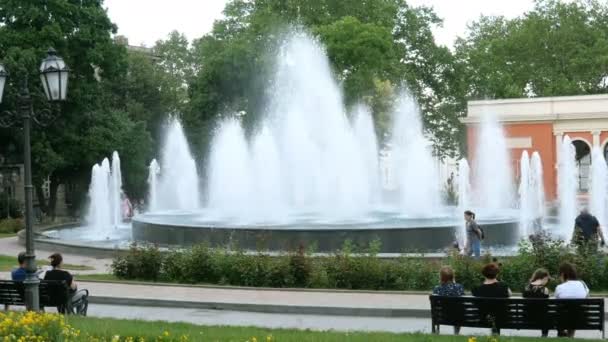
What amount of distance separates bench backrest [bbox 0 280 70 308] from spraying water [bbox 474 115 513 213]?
102ft

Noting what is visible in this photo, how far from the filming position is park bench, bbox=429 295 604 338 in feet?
34.2

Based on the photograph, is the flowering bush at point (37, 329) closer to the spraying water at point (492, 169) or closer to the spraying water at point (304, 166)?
the spraying water at point (304, 166)

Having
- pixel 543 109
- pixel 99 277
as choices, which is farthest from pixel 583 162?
pixel 99 277

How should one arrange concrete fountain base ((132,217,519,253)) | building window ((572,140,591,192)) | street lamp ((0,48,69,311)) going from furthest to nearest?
building window ((572,140,591,192)), concrete fountain base ((132,217,519,253)), street lamp ((0,48,69,311))

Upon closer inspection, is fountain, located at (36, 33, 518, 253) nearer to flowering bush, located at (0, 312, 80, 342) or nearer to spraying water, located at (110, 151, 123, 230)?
spraying water, located at (110, 151, 123, 230)

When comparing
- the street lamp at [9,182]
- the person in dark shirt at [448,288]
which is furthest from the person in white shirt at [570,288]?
the street lamp at [9,182]

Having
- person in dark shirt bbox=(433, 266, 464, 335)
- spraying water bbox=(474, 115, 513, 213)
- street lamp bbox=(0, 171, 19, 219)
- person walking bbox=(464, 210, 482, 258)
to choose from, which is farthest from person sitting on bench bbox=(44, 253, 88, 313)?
street lamp bbox=(0, 171, 19, 219)

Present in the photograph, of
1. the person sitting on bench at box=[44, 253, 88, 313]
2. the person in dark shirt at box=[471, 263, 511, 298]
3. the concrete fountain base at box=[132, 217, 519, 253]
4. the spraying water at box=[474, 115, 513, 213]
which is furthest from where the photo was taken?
the spraying water at box=[474, 115, 513, 213]

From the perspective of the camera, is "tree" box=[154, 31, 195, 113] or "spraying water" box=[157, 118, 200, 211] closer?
"spraying water" box=[157, 118, 200, 211]

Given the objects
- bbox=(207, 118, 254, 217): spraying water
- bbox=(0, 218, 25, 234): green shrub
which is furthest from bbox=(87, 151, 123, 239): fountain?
bbox=(207, 118, 254, 217): spraying water

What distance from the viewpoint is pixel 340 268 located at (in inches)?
654

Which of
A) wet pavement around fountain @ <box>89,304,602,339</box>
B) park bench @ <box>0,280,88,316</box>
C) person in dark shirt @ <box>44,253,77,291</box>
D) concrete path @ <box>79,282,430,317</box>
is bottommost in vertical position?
wet pavement around fountain @ <box>89,304,602,339</box>

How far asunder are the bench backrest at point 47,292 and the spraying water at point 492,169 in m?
31.1

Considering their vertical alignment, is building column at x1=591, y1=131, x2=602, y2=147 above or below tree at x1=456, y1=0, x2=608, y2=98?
below
